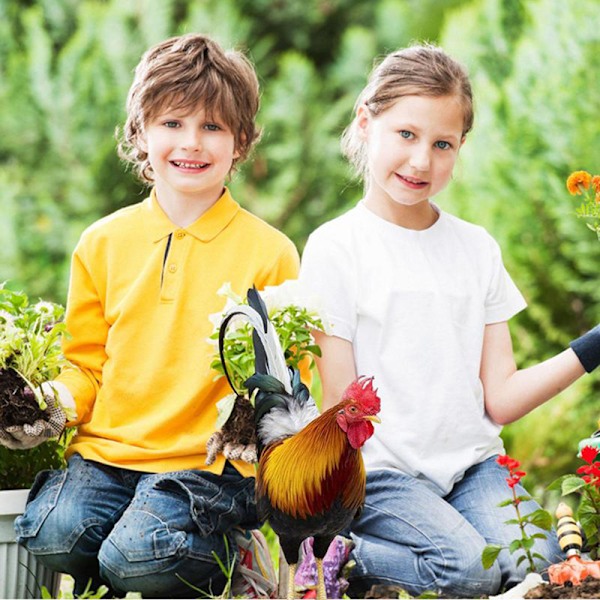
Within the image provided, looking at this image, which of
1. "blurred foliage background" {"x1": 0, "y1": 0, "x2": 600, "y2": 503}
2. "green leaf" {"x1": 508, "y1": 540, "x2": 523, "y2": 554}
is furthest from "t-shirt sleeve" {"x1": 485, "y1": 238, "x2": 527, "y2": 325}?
"blurred foliage background" {"x1": 0, "y1": 0, "x2": 600, "y2": 503}

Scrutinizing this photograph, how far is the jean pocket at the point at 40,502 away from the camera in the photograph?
2.39m

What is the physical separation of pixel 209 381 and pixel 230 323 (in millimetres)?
220

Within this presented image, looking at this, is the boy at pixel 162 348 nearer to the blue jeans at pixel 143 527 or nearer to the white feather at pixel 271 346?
the blue jeans at pixel 143 527

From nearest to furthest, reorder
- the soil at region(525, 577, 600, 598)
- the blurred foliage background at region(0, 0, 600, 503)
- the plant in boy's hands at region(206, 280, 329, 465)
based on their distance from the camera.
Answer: the soil at region(525, 577, 600, 598) < the plant in boy's hands at region(206, 280, 329, 465) < the blurred foliage background at region(0, 0, 600, 503)

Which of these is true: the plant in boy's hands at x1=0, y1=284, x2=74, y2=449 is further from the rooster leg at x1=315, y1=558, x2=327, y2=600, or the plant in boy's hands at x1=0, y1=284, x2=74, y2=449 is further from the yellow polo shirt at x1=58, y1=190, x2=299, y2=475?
the rooster leg at x1=315, y1=558, x2=327, y2=600

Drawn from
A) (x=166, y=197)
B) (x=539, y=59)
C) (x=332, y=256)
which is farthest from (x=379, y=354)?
(x=539, y=59)

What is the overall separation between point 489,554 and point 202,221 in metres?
1.08

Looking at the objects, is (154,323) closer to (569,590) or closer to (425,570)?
(425,570)

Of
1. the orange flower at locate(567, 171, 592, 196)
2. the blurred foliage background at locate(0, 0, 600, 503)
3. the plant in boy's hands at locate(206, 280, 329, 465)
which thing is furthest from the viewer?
the blurred foliage background at locate(0, 0, 600, 503)

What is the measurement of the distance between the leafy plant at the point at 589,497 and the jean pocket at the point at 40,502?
3.76 ft

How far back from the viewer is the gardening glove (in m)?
2.34

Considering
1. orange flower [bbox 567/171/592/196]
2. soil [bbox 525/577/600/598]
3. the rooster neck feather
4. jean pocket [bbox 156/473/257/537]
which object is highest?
orange flower [bbox 567/171/592/196]

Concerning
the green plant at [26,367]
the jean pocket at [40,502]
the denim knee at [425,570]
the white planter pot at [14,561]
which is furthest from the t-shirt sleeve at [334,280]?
the white planter pot at [14,561]

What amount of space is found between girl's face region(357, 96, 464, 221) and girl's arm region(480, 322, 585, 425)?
0.43m
